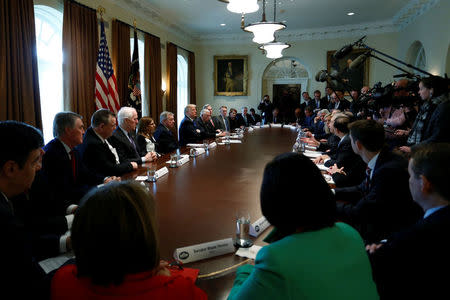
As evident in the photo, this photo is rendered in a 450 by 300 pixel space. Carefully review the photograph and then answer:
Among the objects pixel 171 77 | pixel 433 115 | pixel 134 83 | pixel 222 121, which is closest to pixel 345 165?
pixel 433 115

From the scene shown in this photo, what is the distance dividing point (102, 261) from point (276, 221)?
0.50m

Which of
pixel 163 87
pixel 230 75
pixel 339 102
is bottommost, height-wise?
pixel 339 102

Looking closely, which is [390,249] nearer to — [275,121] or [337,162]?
[337,162]

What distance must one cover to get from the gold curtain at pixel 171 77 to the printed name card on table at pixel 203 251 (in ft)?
Answer: 30.2

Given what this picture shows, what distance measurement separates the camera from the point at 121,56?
743 centimetres

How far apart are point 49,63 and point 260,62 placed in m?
7.91

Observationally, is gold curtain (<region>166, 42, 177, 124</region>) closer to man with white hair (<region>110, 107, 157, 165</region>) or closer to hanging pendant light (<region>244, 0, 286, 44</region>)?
hanging pendant light (<region>244, 0, 286, 44</region>)

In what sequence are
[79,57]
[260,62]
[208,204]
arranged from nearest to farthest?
[208,204], [79,57], [260,62]

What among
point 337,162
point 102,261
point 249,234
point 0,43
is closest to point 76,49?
point 0,43

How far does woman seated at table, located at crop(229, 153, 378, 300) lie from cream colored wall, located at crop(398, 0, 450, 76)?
7.38m

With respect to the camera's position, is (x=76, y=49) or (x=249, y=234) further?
(x=76, y=49)

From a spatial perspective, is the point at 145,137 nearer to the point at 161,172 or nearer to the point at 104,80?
the point at 161,172

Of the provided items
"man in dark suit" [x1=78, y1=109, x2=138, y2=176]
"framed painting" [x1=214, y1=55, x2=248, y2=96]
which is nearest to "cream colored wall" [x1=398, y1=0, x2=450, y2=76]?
"framed painting" [x1=214, y1=55, x2=248, y2=96]

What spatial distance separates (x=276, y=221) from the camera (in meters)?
0.96
